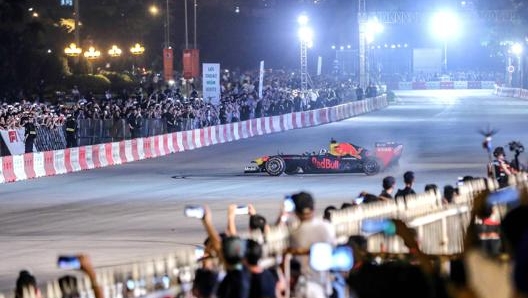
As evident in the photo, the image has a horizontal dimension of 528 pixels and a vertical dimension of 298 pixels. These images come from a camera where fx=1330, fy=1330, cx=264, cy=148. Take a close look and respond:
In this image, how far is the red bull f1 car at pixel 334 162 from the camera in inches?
1340

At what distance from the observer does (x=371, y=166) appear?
34125 mm

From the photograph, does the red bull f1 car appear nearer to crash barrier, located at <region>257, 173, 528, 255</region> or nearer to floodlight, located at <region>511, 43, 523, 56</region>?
crash barrier, located at <region>257, 173, 528, 255</region>

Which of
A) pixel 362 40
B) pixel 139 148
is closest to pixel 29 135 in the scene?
pixel 139 148

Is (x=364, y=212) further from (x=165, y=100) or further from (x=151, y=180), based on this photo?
(x=165, y=100)

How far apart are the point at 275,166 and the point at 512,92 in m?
77.1

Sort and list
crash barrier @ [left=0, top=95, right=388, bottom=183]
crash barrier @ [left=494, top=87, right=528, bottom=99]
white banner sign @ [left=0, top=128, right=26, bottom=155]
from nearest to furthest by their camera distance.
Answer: crash barrier @ [left=0, top=95, right=388, bottom=183], white banner sign @ [left=0, top=128, right=26, bottom=155], crash barrier @ [left=494, top=87, right=528, bottom=99]

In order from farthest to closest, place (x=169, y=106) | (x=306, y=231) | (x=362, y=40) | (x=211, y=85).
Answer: (x=362, y=40) < (x=211, y=85) < (x=169, y=106) < (x=306, y=231)

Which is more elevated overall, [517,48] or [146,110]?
[517,48]

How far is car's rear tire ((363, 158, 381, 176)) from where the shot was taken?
34.1 metres

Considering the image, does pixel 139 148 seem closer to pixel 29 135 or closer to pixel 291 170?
pixel 29 135

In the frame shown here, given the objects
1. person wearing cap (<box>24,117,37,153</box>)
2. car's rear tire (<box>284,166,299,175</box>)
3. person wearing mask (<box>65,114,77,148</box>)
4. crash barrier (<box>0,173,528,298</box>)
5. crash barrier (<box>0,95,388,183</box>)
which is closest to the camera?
crash barrier (<box>0,173,528,298</box>)

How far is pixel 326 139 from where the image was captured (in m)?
51.3

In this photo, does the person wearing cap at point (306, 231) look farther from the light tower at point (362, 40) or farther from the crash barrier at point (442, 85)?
the crash barrier at point (442, 85)

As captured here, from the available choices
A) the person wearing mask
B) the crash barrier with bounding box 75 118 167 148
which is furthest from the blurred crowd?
the person wearing mask
